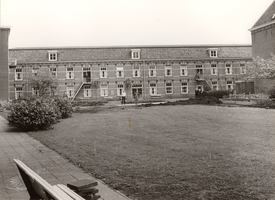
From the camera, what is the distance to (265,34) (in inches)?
1020

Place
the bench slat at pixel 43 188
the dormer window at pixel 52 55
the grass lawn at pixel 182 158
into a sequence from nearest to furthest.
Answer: the bench slat at pixel 43 188 < the grass lawn at pixel 182 158 < the dormer window at pixel 52 55

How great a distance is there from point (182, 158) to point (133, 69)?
3197cm

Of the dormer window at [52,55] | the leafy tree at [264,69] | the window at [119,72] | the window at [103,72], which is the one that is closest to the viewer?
the leafy tree at [264,69]

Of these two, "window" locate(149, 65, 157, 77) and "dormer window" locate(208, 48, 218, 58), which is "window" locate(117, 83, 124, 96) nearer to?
"window" locate(149, 65, 157, 77)

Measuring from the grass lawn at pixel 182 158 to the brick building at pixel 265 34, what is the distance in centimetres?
1768

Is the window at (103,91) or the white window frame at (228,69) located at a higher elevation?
the white window frame at (228,69)

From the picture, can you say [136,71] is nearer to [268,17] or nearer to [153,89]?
[153,89]

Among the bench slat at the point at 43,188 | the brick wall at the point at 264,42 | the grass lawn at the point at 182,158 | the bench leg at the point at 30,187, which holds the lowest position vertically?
the grass lawn at the point at 182,158

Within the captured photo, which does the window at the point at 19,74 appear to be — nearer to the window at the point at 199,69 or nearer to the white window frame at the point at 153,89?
the white window frame at the point at 153,89

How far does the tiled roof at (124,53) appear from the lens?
35.9 meters

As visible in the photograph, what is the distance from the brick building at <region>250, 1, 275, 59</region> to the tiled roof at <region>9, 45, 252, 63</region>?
11203 mm

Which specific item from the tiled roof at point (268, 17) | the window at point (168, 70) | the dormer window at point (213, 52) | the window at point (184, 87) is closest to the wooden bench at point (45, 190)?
the tiled roof at point (268, 17)

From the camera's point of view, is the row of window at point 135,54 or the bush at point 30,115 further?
the row of window at point 135,54

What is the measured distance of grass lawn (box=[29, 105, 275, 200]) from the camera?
3.92 meters
